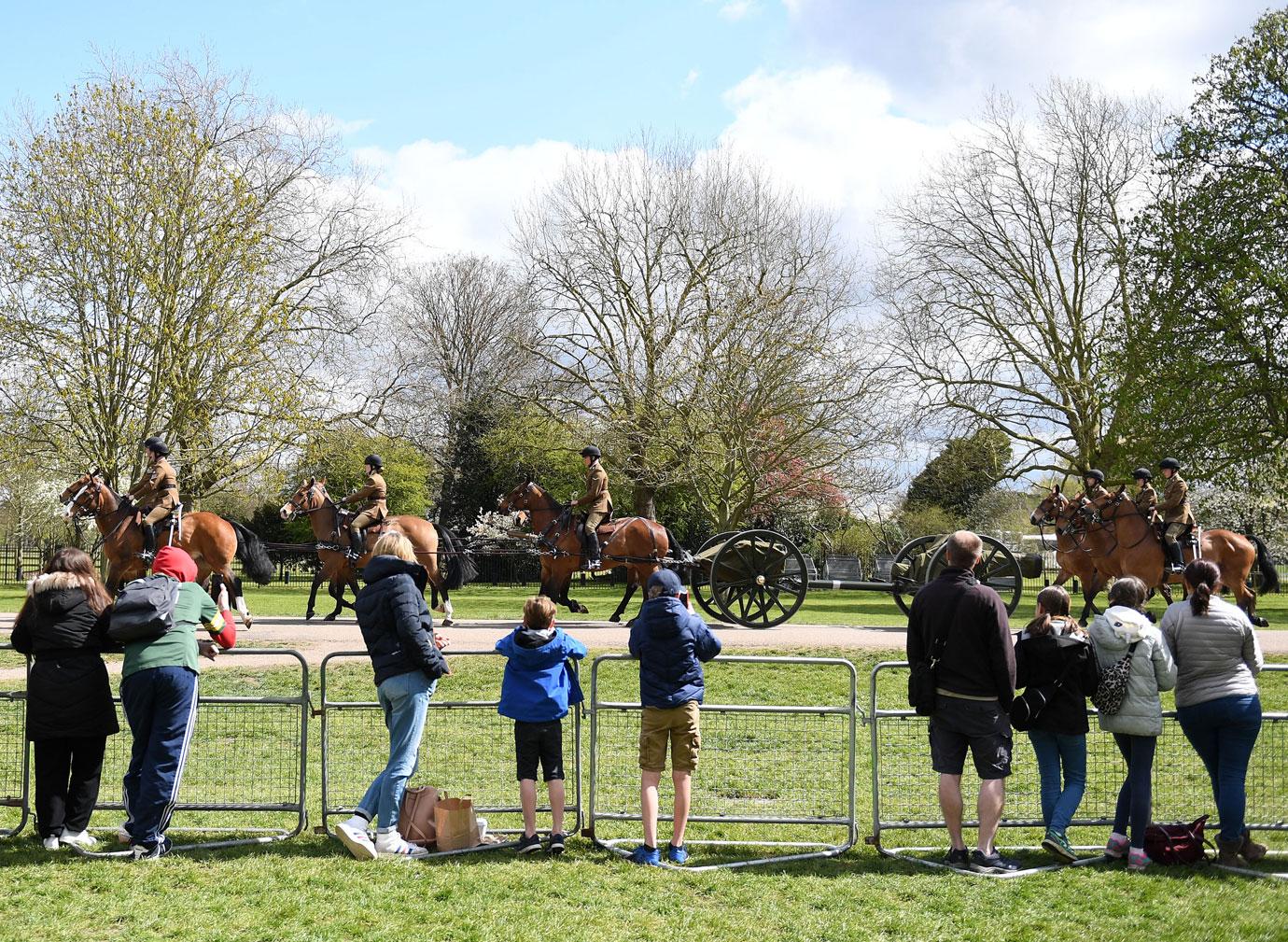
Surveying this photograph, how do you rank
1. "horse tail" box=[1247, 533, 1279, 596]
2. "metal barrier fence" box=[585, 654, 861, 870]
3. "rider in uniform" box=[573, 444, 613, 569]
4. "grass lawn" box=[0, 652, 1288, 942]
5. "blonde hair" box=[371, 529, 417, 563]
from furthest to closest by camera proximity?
"horse tail" box=[1247, 533, 1279, 596] < "rider in uniform" box=[573, 444, 613, 569] < "metal barrier fence" box=[585, 654, 861, 870] < "blonde hair" box=[371, 529, 417, 563] < "grass lawn" box=[0, 652, 1288, 942]

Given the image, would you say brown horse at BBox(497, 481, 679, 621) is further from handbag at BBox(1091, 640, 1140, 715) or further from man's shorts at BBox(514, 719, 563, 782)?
handbag at BBox(1091, 640, 1140, 715)

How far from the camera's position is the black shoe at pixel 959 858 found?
6.72 metres

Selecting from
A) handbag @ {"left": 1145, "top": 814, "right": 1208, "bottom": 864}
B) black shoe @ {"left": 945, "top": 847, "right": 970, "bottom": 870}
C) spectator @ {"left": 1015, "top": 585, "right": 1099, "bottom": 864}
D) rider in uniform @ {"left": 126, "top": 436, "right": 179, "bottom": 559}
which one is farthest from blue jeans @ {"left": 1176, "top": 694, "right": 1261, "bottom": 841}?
rider in uniform @ {"left": 126, "top": 436, "right": 179, "bottom": 559}

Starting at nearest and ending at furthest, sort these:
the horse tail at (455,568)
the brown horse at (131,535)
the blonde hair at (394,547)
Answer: the blonde hair at (394,547) → the brown horse at (131,535) → the horse tail at (455,568)

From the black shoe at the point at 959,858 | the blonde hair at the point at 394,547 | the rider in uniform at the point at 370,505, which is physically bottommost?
the black shoe at the point at 959,858

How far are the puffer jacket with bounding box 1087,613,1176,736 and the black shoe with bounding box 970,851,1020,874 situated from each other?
0.95 metres

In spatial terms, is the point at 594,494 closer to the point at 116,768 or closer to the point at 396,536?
the point at 116,768

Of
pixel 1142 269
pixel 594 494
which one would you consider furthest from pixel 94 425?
pixel 1142 269

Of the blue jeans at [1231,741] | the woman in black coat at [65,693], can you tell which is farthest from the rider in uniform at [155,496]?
the blue jeans at [1231,741]

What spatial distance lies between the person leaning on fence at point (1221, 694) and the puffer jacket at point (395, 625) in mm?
4259

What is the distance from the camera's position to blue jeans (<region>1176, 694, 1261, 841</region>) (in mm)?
6738

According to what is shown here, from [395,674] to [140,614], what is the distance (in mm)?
1417

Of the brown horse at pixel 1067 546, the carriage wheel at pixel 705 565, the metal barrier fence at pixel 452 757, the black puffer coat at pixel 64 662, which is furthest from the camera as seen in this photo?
the brown horse at pixel 1067 546

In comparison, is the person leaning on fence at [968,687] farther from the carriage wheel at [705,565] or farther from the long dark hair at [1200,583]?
the carriage wheel at [705,565]
